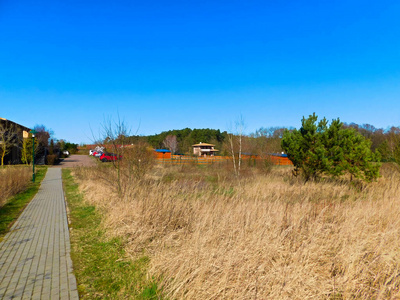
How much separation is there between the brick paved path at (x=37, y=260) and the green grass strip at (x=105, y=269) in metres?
0.17

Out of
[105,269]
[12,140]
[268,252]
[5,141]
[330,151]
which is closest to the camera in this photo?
[268,252]

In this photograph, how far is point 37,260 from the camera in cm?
415

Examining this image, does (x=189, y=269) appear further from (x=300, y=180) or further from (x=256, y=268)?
(x=300, y=180)

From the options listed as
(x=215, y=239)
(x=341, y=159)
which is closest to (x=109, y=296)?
(x=215, y=239)

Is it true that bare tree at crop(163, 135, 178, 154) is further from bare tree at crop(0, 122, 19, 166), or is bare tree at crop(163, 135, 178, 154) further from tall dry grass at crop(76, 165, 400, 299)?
tall dry grass at crop(76, 165, 400, 299)

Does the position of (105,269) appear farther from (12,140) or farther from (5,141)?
(12,140)

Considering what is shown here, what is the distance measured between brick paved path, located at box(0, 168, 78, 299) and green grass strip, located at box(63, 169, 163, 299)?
0.54 feet

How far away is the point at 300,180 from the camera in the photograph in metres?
12.2

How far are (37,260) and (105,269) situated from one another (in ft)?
4.81

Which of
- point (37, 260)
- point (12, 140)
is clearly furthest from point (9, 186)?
point (12, 140)

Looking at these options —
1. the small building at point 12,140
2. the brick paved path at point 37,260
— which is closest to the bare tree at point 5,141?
the small building at point 12,140

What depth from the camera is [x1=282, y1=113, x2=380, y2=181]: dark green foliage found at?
10016 mm

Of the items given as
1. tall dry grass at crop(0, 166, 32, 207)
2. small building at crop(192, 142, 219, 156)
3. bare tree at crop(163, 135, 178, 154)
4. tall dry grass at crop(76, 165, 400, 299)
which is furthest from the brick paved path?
small building at crop(192, 142, 219, 156)

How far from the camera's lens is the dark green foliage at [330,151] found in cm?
1002
